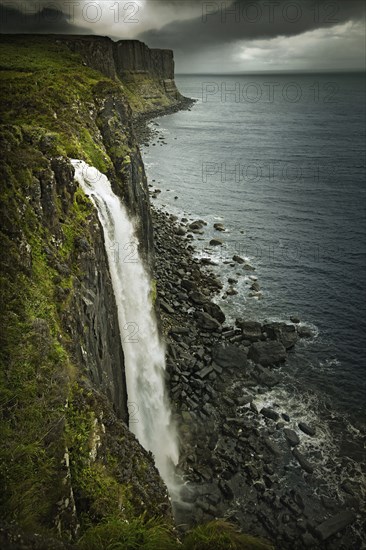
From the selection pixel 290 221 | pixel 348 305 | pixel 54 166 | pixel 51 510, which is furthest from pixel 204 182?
pixel 51 510

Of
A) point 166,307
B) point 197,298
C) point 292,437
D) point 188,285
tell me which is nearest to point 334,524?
point 292,437

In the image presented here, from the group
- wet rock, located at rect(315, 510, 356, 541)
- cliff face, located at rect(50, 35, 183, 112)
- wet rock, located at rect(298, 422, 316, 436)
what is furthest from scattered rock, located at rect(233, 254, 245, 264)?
cliff face, located at rect(50, 35, 183, 112)

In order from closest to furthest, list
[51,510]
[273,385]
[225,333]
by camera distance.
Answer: [51,510]
[273,385]
[225,333]

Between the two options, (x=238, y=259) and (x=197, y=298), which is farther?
(x=238, y=259)

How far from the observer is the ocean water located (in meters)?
25.6

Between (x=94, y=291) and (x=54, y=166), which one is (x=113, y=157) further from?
(x=94, y=291)

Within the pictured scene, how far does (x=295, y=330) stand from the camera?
30094 millimetres

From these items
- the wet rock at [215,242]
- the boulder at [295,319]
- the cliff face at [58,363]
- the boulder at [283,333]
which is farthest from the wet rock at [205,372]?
the wet rock at [215,242]

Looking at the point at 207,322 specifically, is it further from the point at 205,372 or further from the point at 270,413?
the point at 270,413

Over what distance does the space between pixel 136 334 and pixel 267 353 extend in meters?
11.8

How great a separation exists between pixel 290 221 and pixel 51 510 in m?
48.1

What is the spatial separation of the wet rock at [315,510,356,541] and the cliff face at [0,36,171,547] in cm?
1044

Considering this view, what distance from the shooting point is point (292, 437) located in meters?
21.4

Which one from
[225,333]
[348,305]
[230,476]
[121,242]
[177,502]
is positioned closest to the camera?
[177,502]
